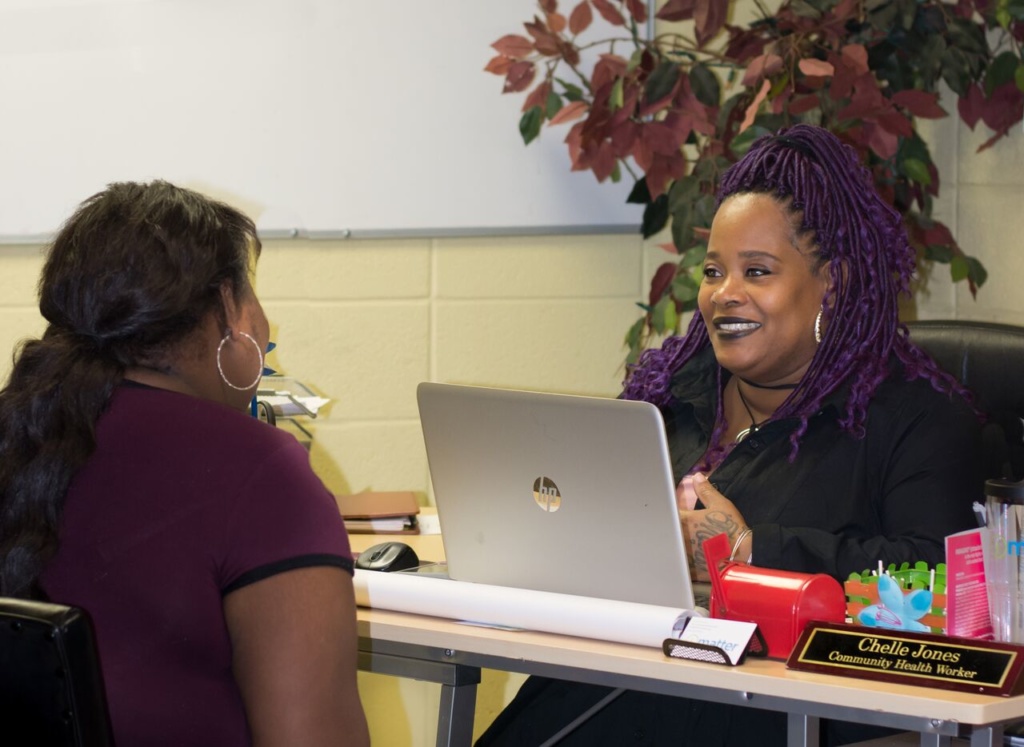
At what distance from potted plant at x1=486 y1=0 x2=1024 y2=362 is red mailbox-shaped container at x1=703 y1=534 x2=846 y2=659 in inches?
49.8

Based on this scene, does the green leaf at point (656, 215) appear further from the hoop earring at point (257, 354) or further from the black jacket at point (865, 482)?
the hoop earring at point (257, 354)

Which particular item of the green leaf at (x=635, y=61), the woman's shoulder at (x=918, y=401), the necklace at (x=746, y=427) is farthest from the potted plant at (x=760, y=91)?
the woman's shoulder at (x=918, y=401)

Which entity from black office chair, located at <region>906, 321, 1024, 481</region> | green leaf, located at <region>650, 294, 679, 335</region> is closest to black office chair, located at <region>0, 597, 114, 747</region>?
black office chair, located at <region>906, 321, 1024, 481</region>

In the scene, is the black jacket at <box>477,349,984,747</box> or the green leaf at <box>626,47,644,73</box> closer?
the black jacket at <box>477,349,984,747</box>

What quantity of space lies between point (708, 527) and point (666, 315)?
1098 mm

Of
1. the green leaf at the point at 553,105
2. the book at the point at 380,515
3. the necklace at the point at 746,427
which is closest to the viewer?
the necklace at the point at 746,427

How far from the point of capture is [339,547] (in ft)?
4.13

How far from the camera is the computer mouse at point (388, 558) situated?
5.92 feet

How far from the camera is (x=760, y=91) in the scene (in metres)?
2.63

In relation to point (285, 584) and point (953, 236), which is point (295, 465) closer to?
point (285, 584)

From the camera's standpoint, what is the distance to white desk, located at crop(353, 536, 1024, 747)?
1299 millimetres

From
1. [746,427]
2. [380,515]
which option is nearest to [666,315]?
[746,427]

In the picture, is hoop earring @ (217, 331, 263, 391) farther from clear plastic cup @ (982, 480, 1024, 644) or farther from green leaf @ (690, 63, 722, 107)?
green leaf @ (690, 63, 722, 107)

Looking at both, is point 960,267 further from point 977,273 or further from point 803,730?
point 803,730
